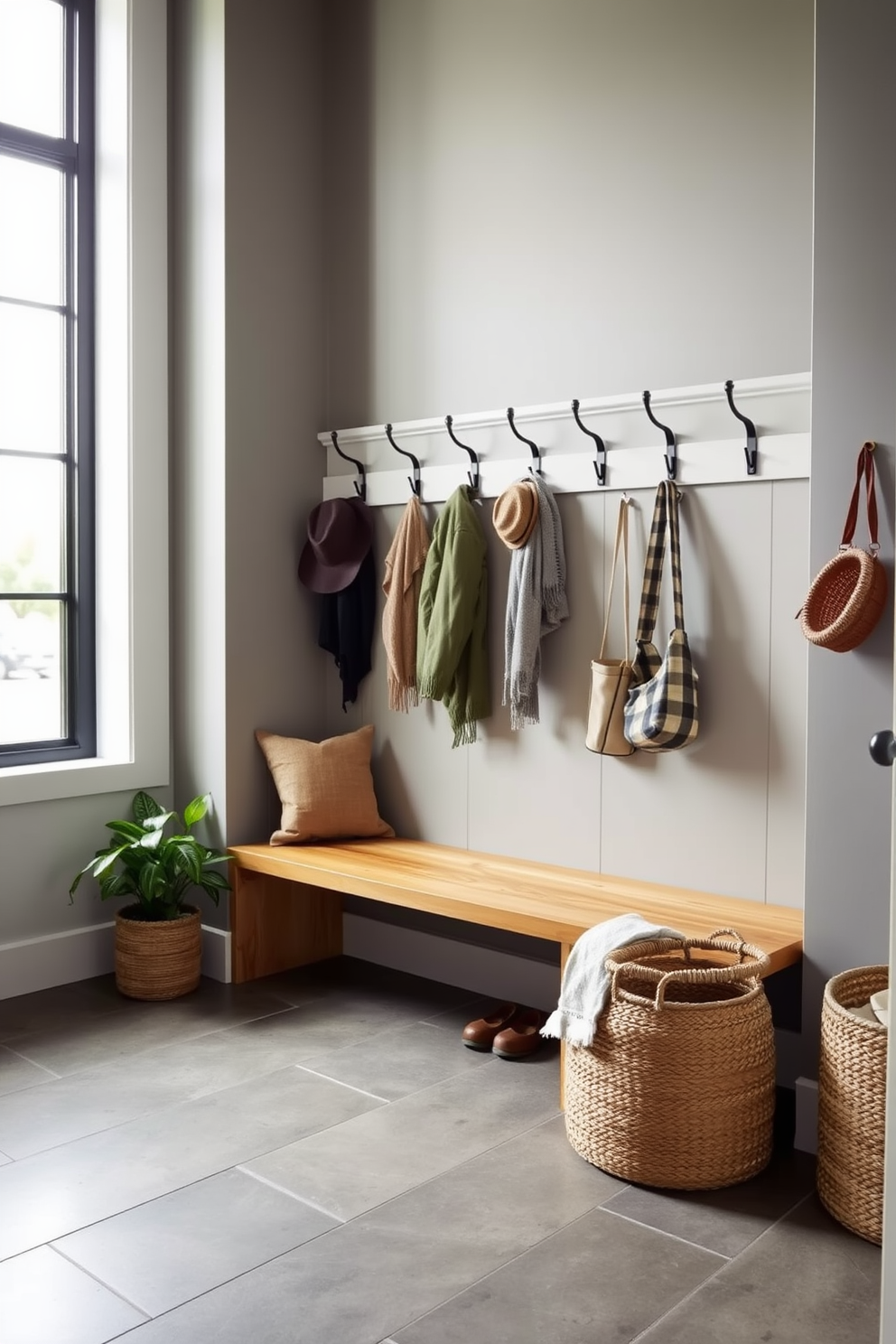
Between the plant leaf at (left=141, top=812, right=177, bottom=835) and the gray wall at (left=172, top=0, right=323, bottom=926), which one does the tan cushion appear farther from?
the plant leaf at (left=141, top=812, right=177, bottom=835)

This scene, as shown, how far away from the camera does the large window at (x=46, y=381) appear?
3.60 meters

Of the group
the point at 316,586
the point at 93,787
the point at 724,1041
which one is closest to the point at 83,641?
the point at 93,787

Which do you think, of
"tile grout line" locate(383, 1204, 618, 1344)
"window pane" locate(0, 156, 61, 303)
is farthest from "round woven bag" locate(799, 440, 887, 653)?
"window pane" locate(0, 156, 61, 303)

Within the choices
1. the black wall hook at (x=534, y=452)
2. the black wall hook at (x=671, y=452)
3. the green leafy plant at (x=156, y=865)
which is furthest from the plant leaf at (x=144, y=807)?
the black wall hook at (x=671, y=452)

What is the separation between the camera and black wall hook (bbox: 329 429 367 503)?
3.72 metres

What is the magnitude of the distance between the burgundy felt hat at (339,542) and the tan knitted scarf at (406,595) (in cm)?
19

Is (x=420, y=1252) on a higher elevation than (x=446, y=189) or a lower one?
lower

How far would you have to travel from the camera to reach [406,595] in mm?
3490

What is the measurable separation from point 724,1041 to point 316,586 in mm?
1931

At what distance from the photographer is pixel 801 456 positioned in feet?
9.11

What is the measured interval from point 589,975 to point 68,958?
5.84ft

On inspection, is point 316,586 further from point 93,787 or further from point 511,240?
point 511,240

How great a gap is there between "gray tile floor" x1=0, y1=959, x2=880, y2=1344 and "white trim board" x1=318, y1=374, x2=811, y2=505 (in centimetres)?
149

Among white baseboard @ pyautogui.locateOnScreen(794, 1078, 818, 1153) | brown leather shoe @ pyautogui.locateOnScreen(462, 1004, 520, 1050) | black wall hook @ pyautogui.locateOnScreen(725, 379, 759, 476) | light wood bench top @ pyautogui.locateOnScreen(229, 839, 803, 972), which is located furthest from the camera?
brown leather shoe @ pyautogui.locateOnScreen(462, 1004, 520, 1050)
